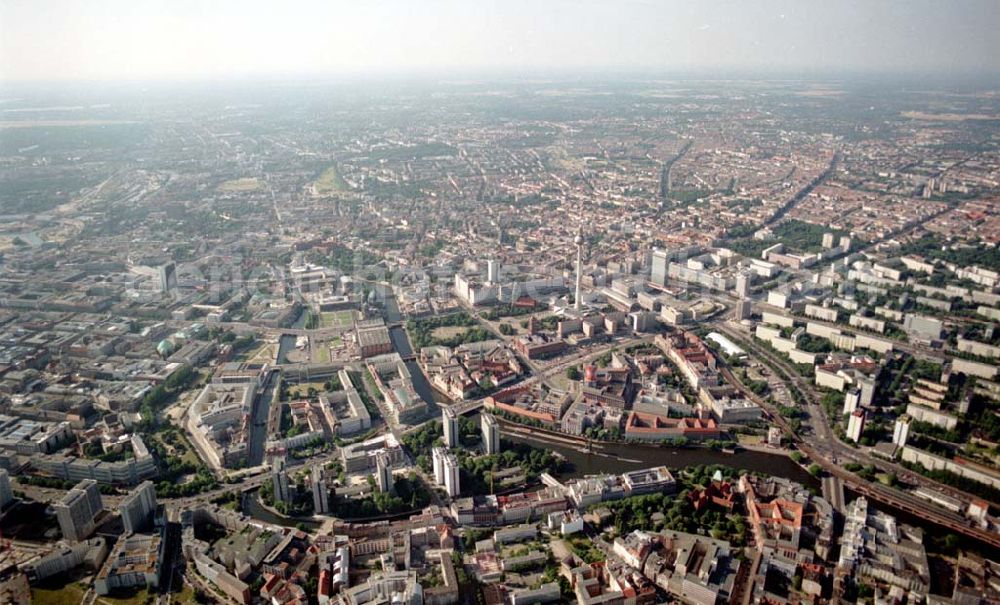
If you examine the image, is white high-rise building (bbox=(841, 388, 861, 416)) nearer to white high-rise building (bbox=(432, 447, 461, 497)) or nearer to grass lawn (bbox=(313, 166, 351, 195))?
white high-rise building (bbox=(432, 447, 461, 497))

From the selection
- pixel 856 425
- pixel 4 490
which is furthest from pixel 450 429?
pixel 856 425

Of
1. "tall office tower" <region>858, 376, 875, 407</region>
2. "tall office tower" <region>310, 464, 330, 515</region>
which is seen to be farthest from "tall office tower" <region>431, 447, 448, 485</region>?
"tall office tower" <region>858, 376, 875, 407</region>

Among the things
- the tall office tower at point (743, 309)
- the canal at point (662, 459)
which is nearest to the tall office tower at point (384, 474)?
the canal at point (662, 459)

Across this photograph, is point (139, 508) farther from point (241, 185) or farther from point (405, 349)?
point (241, 185)

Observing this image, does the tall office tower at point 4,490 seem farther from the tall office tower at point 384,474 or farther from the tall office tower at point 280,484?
the tall office tower at point 384,474

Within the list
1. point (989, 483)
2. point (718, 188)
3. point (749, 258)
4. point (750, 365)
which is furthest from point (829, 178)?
point (989, 483)

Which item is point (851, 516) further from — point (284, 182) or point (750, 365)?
point (284, 182)
